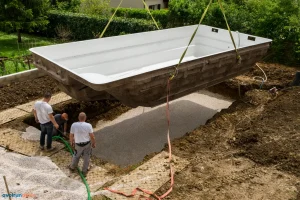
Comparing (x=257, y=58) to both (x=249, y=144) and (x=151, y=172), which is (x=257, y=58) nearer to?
(x=249, y=144)

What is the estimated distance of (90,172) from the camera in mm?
5906

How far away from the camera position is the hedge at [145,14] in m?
14.8

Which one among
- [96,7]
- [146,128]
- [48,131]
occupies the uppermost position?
[96,7]

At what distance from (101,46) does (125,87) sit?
248 centimetres

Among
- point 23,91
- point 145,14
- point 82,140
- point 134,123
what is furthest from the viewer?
point 145,14

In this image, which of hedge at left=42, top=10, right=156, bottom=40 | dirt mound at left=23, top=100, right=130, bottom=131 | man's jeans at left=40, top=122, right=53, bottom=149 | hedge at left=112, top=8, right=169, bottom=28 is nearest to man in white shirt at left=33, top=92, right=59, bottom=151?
man's jeans at left=40, top=122, right=53, bottom=149

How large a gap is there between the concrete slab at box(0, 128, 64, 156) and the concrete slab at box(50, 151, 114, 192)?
0.23m

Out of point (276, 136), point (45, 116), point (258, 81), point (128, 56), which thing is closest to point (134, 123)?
point (128, 56)

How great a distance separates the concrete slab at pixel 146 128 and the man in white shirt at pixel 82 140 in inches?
41.2

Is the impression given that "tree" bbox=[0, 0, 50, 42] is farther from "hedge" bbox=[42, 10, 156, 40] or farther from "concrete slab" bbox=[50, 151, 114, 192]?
"concrete slab" bbox=[50, 151, 114, 192]

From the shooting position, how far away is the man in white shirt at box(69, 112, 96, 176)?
554 cm

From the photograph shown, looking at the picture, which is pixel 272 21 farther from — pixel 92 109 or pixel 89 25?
pixel 89 25

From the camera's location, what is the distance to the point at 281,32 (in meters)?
11.0

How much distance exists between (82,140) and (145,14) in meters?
12.4
